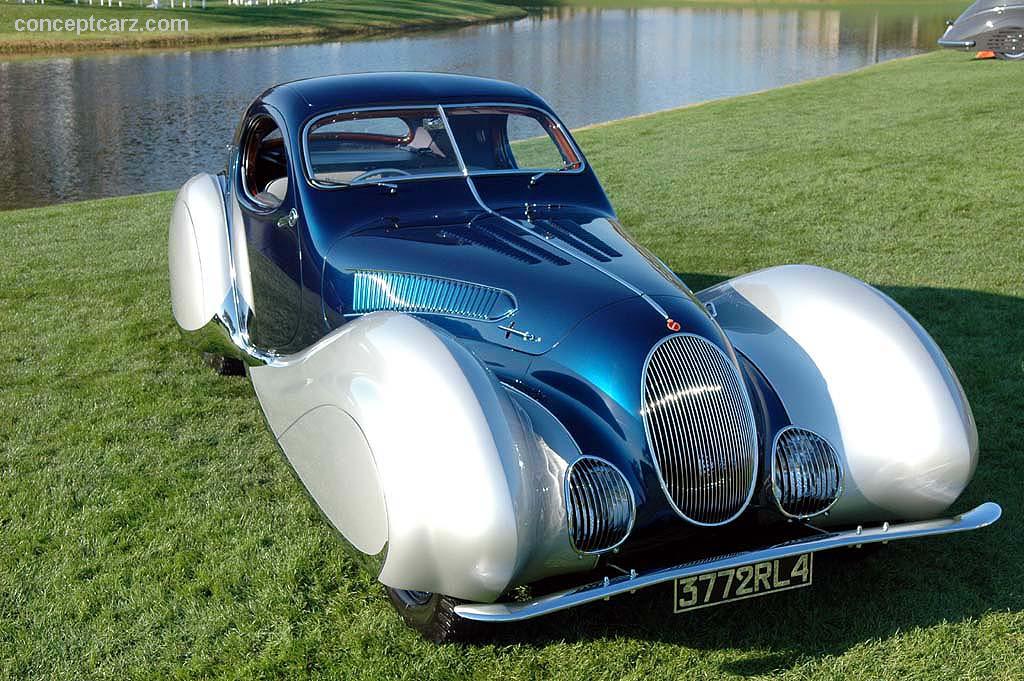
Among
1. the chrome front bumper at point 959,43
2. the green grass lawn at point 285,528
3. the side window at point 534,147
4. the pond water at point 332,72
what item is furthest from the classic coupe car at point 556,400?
the chrome front bumper at point 959,43

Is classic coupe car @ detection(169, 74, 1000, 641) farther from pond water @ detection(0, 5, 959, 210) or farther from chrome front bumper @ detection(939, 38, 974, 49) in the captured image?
chrome front bumper @ detection(939, 38, 974, 49)

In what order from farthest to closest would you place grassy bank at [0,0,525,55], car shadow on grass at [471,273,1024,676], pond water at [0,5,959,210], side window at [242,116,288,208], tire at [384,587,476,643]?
grassy bank at [0,0,525,55] → pond water at [0,5,959,210] → side window at [242,116,288,208] → car shadow on grass at [471,273,1024,676] → tire at [384,587,476,643]

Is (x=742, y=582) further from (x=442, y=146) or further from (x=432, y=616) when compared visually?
(x=442, y=146)

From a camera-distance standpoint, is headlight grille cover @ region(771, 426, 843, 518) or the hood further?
the hood

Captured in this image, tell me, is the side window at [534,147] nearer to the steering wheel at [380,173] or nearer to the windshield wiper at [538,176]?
the windshield wiper at [538,176]

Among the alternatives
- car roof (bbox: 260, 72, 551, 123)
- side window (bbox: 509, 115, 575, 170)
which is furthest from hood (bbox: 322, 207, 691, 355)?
car roof (bbox: 260, 72, 551, 123)

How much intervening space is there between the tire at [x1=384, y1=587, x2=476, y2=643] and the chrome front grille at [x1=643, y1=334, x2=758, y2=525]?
84 centimetres

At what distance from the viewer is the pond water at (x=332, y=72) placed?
17.5 meters

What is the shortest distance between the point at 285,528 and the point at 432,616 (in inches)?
46.0

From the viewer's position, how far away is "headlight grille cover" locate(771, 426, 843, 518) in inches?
152

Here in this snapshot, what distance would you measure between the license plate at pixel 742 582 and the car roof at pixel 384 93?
2.90m

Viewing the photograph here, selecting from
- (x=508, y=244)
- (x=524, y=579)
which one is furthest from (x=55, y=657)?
(x=508, y=244)

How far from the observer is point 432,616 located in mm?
3730

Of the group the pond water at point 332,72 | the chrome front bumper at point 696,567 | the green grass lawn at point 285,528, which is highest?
the chrome front bumper at point 696,567
